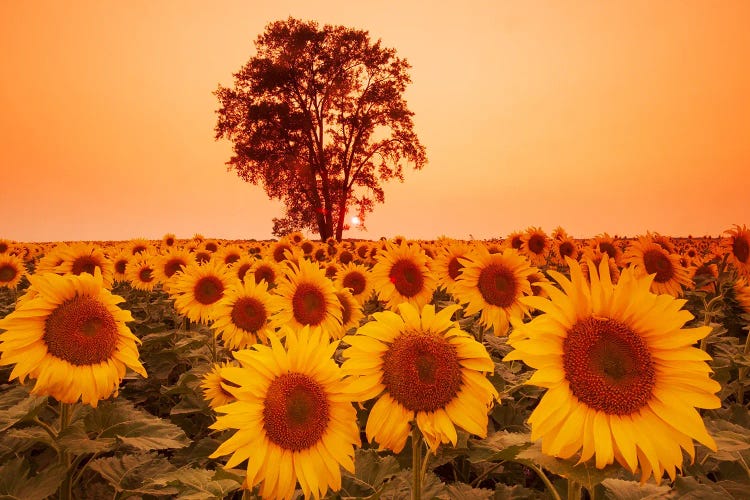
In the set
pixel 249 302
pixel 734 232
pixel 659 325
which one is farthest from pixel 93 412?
pixel 734 232

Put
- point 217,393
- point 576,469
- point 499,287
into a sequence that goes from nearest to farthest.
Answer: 1. point 576,469
2. point 217,393
3. point 499,287

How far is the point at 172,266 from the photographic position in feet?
29.1

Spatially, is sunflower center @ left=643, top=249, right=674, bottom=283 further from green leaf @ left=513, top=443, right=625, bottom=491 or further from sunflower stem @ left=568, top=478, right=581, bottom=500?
green leaf @ left=513, top=443, right=625, bottom=491

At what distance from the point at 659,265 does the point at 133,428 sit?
7.70 metres

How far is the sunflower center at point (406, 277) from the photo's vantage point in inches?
265

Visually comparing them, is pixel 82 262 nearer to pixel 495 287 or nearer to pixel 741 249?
pixel 495 287

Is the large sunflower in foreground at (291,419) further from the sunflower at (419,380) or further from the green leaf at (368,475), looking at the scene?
the green leaf at (368,475)

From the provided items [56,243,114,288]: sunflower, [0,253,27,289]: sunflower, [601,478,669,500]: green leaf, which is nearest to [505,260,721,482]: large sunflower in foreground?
[601,478,669,500]: green leaf

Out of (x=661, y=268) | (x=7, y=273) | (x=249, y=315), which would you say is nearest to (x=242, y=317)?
(x=249, y=315)

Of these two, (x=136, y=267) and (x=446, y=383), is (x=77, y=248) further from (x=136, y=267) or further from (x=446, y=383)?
(x=446, y=383)

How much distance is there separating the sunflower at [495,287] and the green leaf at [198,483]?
3.49 meters

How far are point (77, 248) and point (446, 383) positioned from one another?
27.6ft

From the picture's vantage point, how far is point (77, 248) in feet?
27.9

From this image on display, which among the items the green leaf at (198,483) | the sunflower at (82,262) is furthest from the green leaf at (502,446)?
the sunflower at (82,262)
